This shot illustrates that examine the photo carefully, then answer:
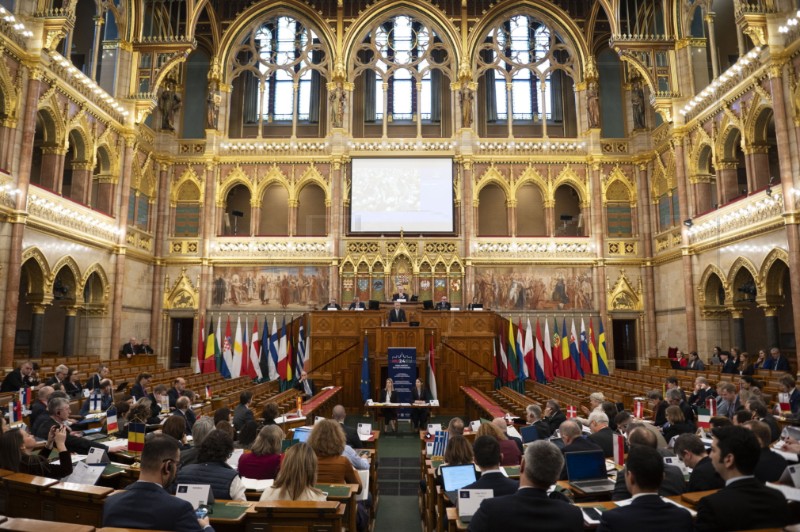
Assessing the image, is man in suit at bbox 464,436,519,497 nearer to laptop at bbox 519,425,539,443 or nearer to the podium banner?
laptop at bbox 519,425,539,443

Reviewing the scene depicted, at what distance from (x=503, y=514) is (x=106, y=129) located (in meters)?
22.3

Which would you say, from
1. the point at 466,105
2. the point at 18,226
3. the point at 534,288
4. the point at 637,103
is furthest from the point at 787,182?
the point at 18,226

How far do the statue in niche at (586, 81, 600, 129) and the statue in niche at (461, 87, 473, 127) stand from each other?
5458 millimetres

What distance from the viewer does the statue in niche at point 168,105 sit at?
2575 centimetres

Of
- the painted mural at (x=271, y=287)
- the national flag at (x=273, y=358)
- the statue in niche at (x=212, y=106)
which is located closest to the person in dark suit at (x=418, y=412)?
the national flag at (x=273, y=358)

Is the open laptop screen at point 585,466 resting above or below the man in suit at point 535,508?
below

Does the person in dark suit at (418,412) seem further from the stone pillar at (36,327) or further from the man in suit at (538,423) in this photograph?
the stone pillar at (36,327)

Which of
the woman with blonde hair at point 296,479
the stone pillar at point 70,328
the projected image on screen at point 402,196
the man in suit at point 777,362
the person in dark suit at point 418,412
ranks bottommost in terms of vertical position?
the person in dark suit at point 418,412

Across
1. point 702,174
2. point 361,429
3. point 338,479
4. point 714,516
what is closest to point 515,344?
point 702,174

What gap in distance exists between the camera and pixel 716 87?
63.8 feet

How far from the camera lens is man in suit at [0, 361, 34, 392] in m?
11.6

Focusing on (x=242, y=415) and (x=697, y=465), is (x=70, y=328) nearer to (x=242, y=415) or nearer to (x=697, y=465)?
(x=242, y=415)

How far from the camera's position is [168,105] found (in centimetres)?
2584

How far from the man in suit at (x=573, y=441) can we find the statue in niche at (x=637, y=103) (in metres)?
23.2
